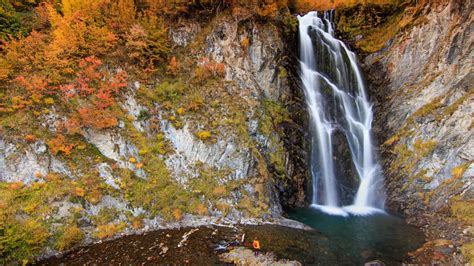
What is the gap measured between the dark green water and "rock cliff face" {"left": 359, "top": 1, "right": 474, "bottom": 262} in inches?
30.4

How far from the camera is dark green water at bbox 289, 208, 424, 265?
33.4 ft

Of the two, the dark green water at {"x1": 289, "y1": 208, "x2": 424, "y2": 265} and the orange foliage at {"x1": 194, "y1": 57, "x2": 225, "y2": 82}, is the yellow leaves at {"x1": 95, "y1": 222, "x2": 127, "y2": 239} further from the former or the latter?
the orange foliage at {"x1": 194, "y1": 57, "x2": 225, "y2": 82}

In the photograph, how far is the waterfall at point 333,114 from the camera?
50.6 feet

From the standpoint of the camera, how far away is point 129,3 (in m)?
15.9

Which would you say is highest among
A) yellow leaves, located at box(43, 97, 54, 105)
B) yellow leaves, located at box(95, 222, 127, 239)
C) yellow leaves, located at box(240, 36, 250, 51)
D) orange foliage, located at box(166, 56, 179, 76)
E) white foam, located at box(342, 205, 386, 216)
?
yellow leaves, located at box(240, 36, 250, 51)

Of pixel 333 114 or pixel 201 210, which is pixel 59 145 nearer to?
pixel 201 210

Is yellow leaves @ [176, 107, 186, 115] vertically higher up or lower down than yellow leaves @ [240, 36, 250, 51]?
lower down

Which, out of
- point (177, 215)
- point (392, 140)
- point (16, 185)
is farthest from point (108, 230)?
point (392, 140)

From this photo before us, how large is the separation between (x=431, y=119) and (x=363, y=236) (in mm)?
7512

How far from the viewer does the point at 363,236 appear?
1180 centimetres

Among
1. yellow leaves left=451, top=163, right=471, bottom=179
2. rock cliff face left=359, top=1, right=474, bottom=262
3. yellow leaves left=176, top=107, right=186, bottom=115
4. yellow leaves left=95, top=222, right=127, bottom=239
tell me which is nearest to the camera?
yellow leaves left=95, top=222, right=127, bottom=239

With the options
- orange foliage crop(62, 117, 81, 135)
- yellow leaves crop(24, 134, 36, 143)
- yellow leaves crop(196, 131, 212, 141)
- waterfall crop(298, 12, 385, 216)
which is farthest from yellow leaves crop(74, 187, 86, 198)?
waterfall crop(298, 12, 385, 216)

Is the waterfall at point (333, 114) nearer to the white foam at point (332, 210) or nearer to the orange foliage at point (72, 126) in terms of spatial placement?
the white foam at point (332, 210)

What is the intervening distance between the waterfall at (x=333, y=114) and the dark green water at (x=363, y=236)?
102 centimetres
